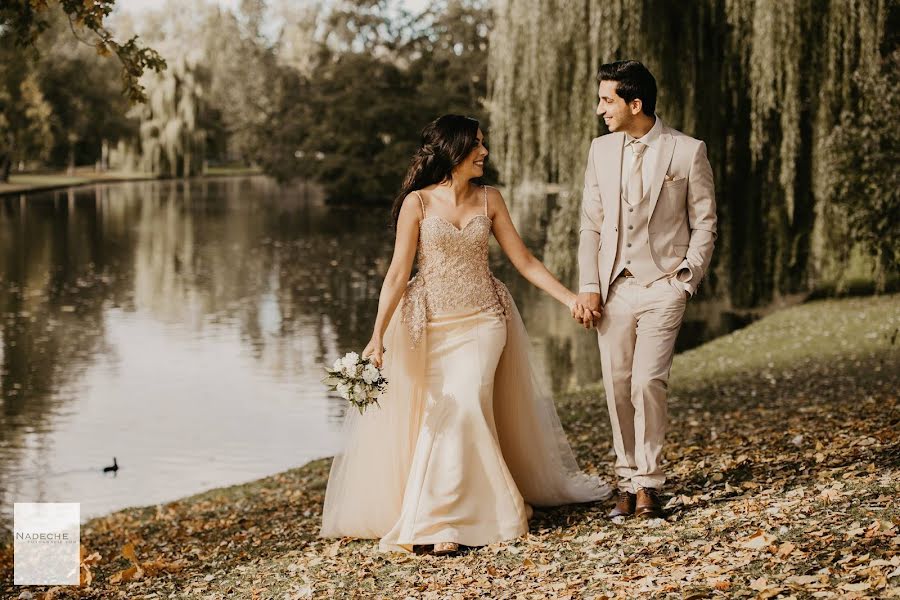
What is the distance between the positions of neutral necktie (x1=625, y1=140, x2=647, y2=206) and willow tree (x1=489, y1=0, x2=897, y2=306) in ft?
24.3

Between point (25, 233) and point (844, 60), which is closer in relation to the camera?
point (844, 60)

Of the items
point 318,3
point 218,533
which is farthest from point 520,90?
point 318,3

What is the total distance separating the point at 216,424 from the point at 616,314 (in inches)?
302

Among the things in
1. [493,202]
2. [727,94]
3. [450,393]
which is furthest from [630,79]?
[727,94]

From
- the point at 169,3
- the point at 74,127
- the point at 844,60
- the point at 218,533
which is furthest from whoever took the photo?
the point at 169,3

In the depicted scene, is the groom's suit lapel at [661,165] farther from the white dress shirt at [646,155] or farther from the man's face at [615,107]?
the man's face at [615,107]

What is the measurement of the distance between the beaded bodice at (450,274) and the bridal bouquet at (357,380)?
0.29 meters

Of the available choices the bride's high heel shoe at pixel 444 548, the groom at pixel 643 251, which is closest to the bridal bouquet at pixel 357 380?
the bride's high heel shoe at pixel 444 548

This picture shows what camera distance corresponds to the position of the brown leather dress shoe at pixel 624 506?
5051 millimetres

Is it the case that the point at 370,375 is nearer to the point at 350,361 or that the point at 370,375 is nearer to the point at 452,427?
the point at 350,361

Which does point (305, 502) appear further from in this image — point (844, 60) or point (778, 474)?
point (844, 60)

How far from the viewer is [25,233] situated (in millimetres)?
31688

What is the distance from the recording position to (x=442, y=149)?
5.11 metres

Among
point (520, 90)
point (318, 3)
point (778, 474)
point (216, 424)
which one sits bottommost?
point (216, 424)
